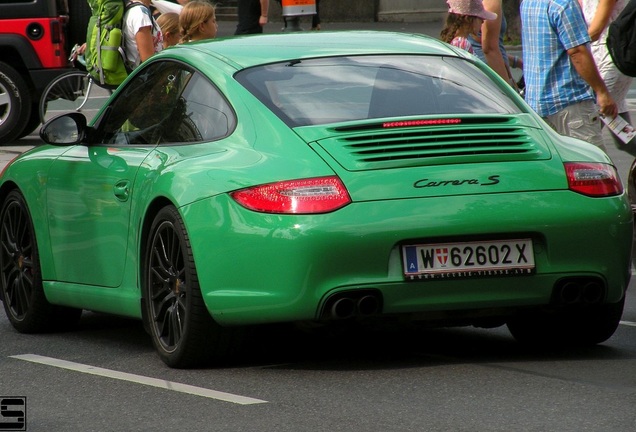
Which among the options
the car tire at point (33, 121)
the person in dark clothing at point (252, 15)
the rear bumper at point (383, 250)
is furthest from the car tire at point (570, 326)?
the person in dark clothing at point (252, 15)

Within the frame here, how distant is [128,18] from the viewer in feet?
40.8

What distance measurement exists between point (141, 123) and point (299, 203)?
1530 millimetres

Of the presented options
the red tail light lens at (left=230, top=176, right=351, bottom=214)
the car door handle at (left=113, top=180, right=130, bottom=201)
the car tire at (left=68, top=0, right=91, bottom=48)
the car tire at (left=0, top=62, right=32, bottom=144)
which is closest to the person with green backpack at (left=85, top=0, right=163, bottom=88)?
the car tire at (left=0, top=62, right=32, bottom=144)

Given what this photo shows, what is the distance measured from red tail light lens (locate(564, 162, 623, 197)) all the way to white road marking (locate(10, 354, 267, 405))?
→ 1.57m

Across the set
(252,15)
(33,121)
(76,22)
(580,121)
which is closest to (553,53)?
(580,121)

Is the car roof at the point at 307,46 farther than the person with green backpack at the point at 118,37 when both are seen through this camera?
No

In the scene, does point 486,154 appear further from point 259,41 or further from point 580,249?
point 259,41

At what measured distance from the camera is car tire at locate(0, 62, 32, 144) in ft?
54.4

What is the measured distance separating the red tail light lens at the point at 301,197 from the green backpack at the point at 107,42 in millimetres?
6732

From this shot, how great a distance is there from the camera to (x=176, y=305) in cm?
641

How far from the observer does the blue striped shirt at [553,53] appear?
928cm

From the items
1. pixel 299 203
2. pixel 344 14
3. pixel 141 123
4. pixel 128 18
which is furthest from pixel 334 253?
pixel 344 14

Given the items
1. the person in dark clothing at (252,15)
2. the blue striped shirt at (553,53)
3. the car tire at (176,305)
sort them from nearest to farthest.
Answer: the car tire at (176,305) < the blue striped shirt at (553,53) < the person in dark clothing at (252,15)

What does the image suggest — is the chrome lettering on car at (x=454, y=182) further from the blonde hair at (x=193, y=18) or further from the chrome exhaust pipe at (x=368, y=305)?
the blonde hair at (x=193, y=18)
